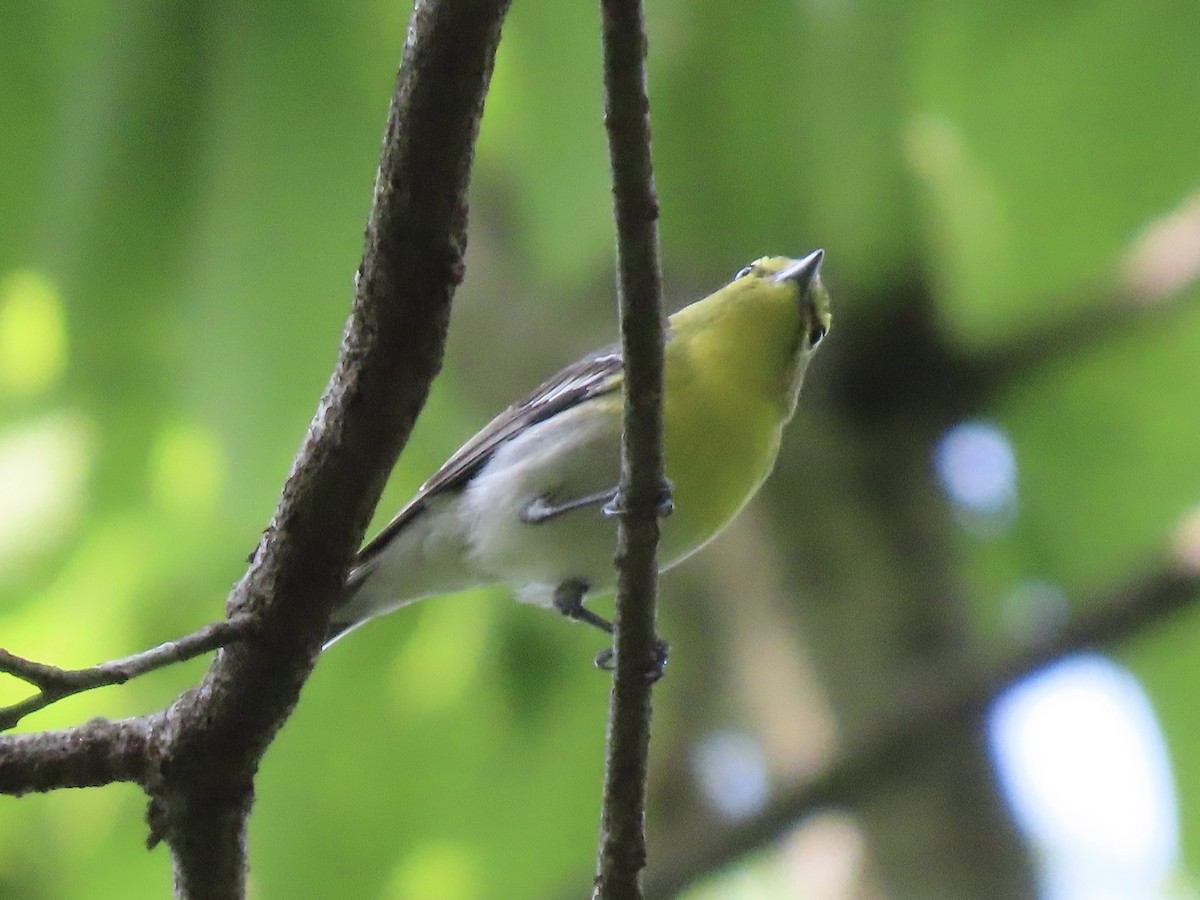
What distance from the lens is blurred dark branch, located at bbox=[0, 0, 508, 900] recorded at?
6.59ft

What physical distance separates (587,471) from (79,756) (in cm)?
168

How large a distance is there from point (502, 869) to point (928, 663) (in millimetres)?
1593

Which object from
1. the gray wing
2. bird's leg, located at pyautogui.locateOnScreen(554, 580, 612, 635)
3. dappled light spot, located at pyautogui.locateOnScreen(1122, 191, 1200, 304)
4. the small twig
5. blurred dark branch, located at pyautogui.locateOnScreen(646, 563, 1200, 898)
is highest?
dappled light spot, located at pyautogui.locateOnScreen(1122, 191, 1200, 304)

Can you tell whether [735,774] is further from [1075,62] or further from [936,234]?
[1075,62]

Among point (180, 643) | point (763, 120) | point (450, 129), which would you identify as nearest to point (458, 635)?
point (763, 120)

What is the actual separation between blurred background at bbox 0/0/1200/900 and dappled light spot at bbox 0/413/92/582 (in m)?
0.01

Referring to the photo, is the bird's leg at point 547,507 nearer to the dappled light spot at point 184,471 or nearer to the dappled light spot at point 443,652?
the dappled light spot at point 184,471

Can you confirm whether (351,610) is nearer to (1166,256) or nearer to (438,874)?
(438,874)

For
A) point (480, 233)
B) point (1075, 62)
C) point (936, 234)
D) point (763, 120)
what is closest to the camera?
point (1075, 62)

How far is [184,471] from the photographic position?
14.6 feet

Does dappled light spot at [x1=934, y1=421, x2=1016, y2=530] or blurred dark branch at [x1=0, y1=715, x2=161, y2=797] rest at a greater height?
dappled light spot at [x1=934, y1=421, x2=1016, y2=530]

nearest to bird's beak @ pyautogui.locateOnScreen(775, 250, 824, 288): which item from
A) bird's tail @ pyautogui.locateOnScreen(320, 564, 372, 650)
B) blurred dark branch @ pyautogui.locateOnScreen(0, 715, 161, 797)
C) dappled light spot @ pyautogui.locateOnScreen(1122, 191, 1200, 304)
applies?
dappled light spot @ pyautogui.locateOnScreen(1122, 191, 1200, 304)

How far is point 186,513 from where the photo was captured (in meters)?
4.63

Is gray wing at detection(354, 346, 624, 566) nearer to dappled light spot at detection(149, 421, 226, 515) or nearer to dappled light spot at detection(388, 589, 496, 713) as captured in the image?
dappled light spot at detection(149, 421, 226, 515)
